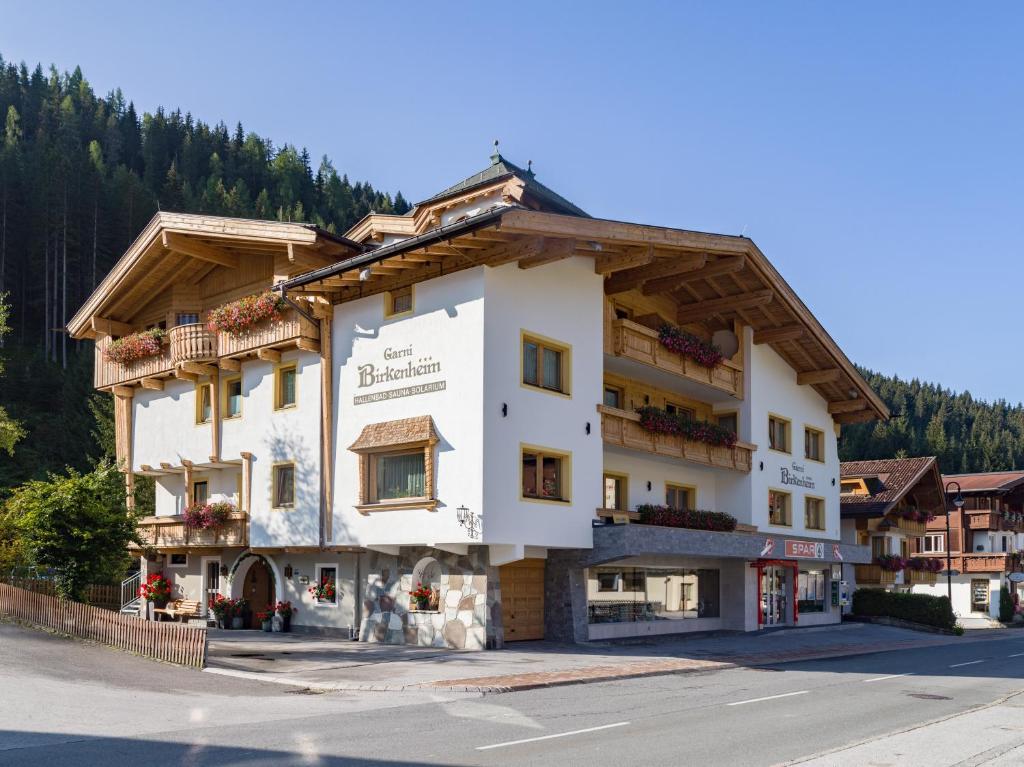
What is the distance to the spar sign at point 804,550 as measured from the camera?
109 ft

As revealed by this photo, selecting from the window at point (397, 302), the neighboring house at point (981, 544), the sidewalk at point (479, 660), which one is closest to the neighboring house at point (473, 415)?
the window at point (397, 302)

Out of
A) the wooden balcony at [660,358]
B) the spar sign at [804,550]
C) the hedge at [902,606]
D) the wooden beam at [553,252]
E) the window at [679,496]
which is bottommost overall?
the hedge at [902,606]

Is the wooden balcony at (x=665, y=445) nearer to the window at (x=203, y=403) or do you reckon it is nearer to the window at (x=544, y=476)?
the window at (x=544, y=476)

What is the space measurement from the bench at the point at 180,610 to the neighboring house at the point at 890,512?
27.2 metres

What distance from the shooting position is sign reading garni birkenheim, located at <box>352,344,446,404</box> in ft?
77.9

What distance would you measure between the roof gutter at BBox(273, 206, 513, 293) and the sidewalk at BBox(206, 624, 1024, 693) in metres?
8.78

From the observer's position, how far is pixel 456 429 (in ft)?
75.2

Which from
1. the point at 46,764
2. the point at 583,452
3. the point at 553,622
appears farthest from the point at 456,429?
the point at 46,764

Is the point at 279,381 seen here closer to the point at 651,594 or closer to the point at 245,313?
the point at 245,313

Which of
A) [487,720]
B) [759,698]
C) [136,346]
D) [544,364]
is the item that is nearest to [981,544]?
[544,364]

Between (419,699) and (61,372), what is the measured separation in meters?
58.4

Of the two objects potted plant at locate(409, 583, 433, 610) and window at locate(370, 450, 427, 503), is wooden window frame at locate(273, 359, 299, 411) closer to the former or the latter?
window at locate(370, 450, 427, 503)

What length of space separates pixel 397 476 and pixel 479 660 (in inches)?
204

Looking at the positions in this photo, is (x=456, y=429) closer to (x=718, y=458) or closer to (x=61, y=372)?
(x=718, y=458)
